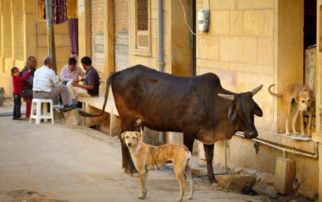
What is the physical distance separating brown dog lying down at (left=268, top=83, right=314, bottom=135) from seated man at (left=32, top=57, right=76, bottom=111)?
8.15 m

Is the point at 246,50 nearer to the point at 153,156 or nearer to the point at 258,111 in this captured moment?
the point at 258,111

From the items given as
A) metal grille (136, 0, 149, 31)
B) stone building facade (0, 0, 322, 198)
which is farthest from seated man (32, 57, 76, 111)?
metal grille (136, 0, 149, 31)

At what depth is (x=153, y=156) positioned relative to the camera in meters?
11.5

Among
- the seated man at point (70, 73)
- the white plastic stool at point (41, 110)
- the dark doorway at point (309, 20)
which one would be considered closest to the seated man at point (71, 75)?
the seated man at point (70, 73)

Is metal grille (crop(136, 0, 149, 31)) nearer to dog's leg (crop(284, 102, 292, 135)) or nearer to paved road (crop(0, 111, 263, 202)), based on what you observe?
paved road (crop(0, 111, 263, 202))

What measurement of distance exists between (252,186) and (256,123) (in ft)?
3.36

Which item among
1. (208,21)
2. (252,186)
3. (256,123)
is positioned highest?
(208,21)

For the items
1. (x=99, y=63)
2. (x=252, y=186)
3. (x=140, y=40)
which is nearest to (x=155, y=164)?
(x=252, y=186)

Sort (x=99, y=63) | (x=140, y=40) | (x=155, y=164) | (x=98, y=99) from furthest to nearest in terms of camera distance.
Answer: (x=99, y=63), (x=98, y=99), (x=140, y=40), (x=155, y=164)

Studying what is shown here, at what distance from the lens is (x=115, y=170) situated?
540 inches

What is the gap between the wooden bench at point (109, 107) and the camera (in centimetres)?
1842

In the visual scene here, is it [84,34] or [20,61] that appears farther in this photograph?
[20,61]

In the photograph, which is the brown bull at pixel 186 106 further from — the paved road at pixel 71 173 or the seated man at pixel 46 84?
the seated man at pixel 46 84

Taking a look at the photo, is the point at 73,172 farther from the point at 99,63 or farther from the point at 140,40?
the point at 99,63
